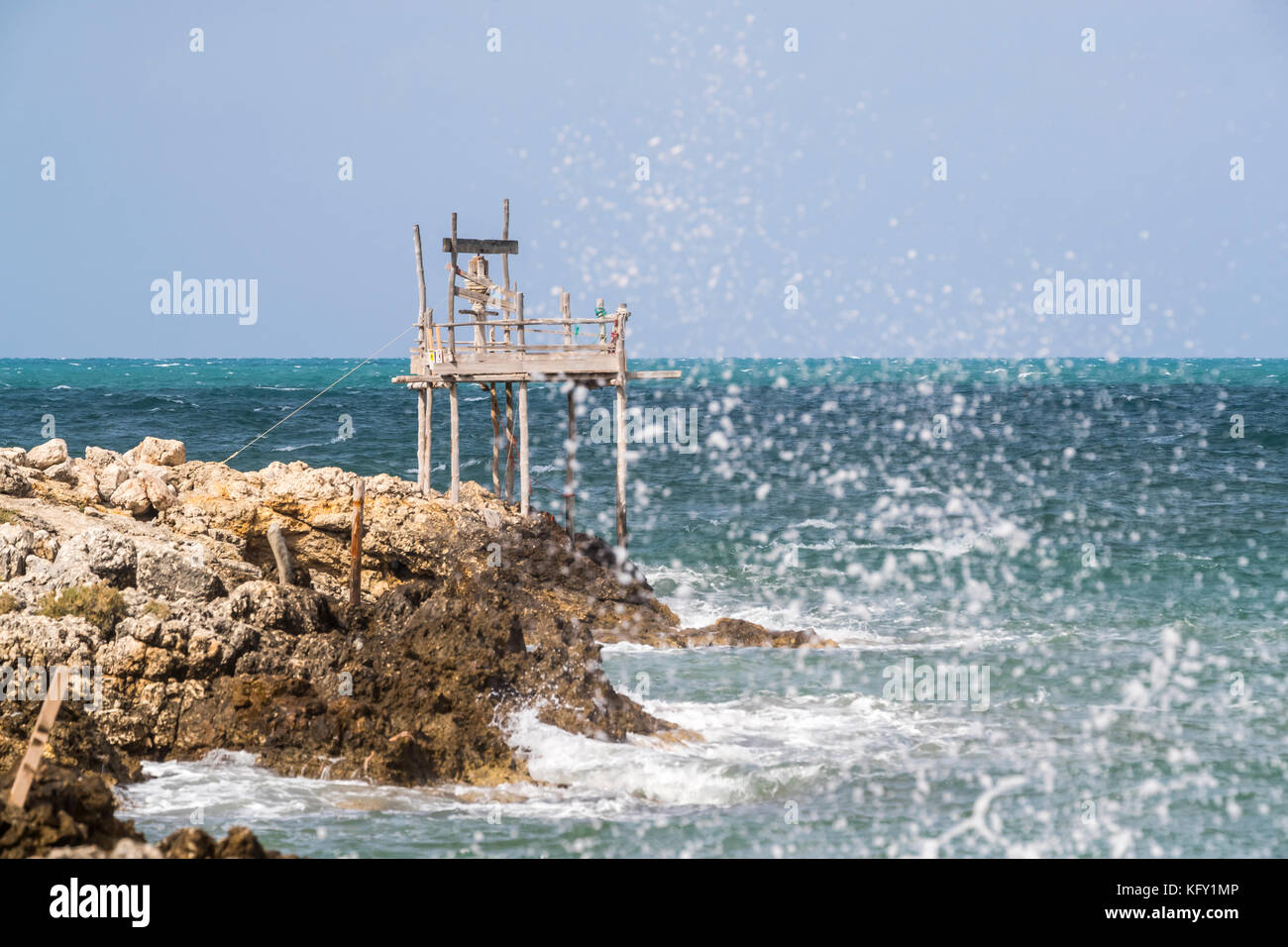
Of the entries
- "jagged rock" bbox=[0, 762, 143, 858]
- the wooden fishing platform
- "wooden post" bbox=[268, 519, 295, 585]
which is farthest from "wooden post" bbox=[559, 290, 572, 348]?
"jagged rock" bbox=[0, 762, 143, 858]

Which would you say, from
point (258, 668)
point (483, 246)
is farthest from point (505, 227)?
point (258, 668)

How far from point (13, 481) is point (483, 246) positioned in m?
8.81

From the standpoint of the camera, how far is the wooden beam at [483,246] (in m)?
22.4

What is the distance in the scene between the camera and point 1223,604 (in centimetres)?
2109

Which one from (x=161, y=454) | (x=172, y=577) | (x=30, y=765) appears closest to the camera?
(x=30, y=765)

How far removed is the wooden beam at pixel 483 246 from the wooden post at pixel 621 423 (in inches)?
95.8

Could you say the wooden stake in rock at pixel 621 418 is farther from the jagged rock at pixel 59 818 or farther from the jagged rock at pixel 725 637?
the jagged rock at pixel 59 818

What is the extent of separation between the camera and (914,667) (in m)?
17.0

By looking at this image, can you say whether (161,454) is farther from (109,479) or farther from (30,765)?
(30,765)

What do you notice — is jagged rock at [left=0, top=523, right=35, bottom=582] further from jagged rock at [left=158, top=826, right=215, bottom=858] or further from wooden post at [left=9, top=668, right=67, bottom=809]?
jagged rock at [left=158, top=826, right=215, bottom=858]

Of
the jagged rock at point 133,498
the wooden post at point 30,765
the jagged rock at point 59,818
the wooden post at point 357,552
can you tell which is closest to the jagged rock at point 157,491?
the jagged rock at point 133,498

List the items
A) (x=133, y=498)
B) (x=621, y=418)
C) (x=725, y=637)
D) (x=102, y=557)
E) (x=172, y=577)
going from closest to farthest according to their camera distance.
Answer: (x=102, y=557) → (x=172, y=577) → (x=133, y=498) → (x=725, y=637) → (x=621, y=418)
